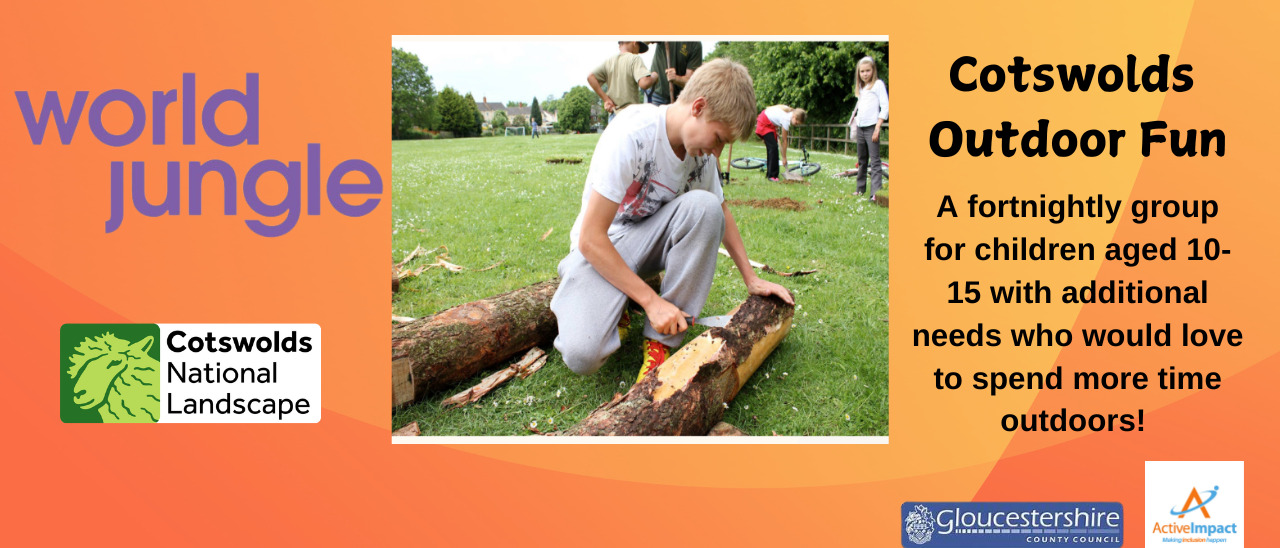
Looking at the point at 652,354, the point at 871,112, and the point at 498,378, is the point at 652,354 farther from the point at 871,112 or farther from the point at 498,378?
the point at 871,112

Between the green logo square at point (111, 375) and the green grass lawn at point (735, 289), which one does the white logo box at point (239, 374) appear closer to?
the green logo square at point (111, 375)

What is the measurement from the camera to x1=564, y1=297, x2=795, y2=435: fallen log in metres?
2.12

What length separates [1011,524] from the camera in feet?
5.85

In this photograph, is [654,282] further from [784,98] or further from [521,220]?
[784,98]

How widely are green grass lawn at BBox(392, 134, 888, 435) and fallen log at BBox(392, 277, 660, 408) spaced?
86 millimetres

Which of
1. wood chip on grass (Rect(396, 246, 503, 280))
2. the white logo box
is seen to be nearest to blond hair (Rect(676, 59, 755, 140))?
the white logo box

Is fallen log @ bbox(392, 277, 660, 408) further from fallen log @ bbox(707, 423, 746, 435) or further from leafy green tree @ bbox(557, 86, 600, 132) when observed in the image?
leafy green tree @ bbox(557, 86, 600, 132)

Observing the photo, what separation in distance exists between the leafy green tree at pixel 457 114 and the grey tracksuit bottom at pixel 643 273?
2233 centimetres

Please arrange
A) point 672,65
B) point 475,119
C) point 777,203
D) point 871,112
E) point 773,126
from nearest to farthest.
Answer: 1. point 672,65
2. point 777,203
3. point 871,112
4. point 773,126
5. point 475,119

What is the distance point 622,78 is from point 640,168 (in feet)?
12.6

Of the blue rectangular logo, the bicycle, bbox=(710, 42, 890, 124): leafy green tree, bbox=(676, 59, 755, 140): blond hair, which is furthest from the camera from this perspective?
bbox=(710, 42, 890, 124): leafy green tree

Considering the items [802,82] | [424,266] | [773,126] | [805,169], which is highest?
[802,82]

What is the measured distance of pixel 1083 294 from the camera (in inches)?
77.0

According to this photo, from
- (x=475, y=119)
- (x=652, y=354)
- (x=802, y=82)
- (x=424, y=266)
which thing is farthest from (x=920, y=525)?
(x=475, y=119)
